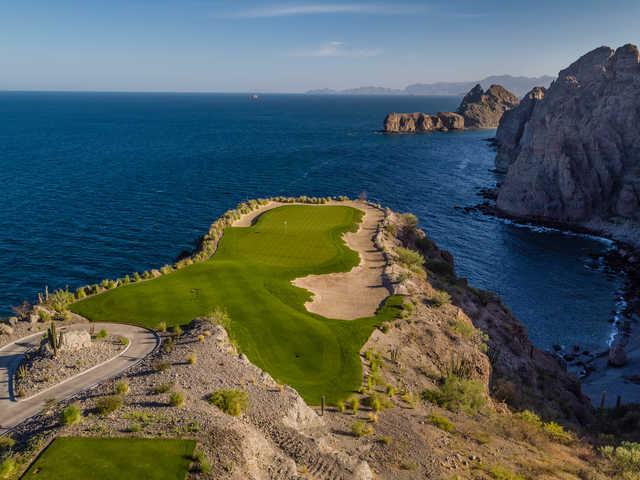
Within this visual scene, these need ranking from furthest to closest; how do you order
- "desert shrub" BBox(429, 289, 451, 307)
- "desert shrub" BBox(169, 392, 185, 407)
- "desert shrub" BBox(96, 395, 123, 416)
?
1. "desert shrub" BBox(429, 289, 451, 307)
2. "desert shrub" BBox(169, 392, 185, 407)
3. "desert shrub" BBox(96, 395, 123, 416)

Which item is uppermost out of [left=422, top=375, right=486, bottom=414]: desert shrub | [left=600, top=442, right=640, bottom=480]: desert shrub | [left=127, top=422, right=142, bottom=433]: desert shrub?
[left=127, top=422, right=142, bottom=433]: desert shrub

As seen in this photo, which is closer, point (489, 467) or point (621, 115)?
point (489, 467)

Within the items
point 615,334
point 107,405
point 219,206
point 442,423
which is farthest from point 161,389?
point 219,206

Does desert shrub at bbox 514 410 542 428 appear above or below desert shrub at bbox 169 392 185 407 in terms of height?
below

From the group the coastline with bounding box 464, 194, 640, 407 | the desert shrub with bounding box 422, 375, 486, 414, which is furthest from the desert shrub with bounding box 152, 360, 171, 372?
the coastline with bounding box 464, 194, 640, 407

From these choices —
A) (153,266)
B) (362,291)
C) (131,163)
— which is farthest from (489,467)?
(131,163)

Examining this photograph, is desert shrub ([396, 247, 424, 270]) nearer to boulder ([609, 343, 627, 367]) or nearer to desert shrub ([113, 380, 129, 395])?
boulder ([609, 343, 627, 367])

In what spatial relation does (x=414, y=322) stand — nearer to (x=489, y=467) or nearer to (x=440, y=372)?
(x=440, y=372)
